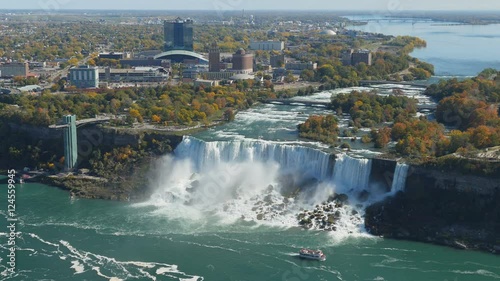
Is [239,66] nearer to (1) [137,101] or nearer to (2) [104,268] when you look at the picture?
(1) [137,101]

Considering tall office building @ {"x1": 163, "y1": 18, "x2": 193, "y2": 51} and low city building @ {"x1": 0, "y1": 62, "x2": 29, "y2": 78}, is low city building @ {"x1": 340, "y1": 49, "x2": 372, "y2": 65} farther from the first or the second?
low city building @ {"x1": 0, "y1": 62, "x2": 29, "y2": 78}

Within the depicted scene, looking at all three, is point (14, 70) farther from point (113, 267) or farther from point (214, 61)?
point (113, 267)

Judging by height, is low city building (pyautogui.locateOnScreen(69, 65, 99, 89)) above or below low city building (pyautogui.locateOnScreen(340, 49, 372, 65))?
below

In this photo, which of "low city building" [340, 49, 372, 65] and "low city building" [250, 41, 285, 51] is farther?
"low city building" [250, 41, 285, 51]

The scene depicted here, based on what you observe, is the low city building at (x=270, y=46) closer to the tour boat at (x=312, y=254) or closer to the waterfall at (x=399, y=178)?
the waterfall at (x=399, y=178)

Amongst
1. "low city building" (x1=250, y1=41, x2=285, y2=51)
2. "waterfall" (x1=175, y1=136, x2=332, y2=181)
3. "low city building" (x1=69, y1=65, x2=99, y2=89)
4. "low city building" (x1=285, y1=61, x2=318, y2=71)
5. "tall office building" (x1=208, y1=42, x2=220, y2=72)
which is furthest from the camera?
"low city building" (x1=250, y1=41, x2=285, y2=51)

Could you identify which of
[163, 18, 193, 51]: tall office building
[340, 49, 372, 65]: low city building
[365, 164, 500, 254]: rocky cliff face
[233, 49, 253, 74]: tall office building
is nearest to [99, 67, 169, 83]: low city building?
[233, 49, 253, 74]: tall office building
